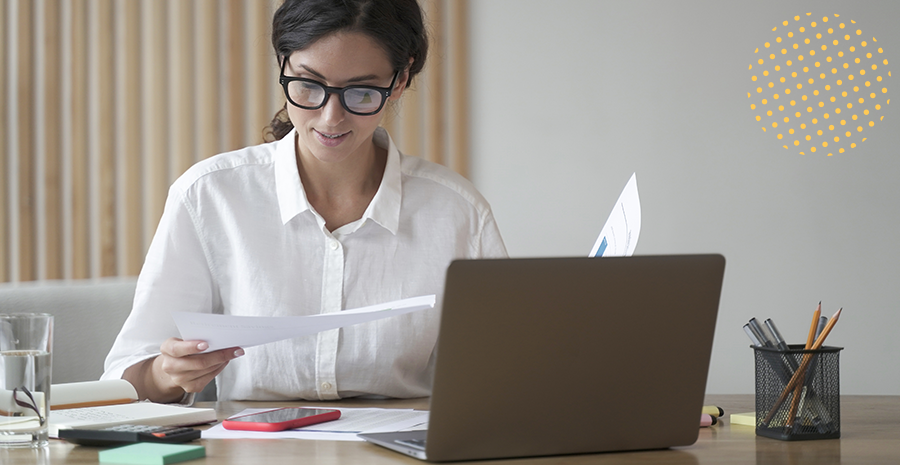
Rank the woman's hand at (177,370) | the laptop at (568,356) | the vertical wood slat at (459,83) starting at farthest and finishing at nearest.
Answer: the vertical wood slat at (459,83) → the woman's hand at (177,370) → the laptop at (568,356)

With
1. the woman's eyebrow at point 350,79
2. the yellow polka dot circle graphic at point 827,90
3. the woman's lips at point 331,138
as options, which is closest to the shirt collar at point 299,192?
the woman's lips at point 331,138

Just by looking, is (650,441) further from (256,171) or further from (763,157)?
(763,157)

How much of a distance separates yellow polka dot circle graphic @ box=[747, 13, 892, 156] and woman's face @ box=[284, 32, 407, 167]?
1.92 m

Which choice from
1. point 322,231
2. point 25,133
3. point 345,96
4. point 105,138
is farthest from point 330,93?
point 25,133

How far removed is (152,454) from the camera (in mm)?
759

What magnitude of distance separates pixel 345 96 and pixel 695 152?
1.86m

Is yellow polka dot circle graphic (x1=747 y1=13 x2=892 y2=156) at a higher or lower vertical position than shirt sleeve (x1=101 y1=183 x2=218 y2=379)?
higher

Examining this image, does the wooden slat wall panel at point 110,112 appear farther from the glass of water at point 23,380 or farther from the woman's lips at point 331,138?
the glass of water at point 23,380

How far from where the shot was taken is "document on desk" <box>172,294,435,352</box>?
2.95 feet

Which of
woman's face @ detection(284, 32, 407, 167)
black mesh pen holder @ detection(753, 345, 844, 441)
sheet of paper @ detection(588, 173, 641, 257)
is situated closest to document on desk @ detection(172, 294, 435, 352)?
sheet of paper @ detection(588, 173, 641, 257)

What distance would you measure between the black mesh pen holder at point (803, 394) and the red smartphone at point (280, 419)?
1.75 feet

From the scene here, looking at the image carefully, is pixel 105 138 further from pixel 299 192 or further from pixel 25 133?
pixel 299 192

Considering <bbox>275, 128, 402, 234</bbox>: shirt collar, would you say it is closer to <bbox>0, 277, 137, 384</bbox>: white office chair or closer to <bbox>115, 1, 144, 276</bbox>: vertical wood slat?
<bbox>0, 277, 137, 384</bbox>: white office chair

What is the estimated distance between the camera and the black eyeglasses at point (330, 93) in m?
1.36
